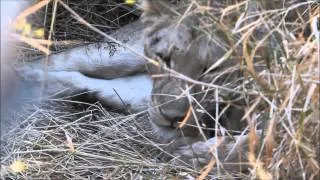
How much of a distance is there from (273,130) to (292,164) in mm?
157

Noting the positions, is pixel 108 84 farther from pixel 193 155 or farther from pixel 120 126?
pixel 193 155

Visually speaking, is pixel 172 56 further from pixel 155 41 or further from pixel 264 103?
pixel 264 103

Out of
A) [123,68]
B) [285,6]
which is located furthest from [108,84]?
[285,6]

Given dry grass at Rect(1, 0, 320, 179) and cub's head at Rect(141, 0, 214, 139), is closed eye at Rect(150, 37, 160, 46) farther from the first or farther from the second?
dry grass at Rect(1, 0, 320, 179)

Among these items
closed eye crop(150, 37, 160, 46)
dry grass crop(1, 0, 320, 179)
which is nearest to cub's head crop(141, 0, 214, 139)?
closed eye crop(150, 37, 160, 46)

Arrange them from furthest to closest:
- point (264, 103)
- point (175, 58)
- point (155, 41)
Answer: point (155, 41) → point (175, 58) → point (264, 103)

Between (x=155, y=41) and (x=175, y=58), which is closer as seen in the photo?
(x=175, y=58)

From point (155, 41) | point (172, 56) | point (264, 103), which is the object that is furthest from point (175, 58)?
point (264, 103)

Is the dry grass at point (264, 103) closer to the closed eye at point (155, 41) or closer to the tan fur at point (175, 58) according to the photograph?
the tan fur at point (175, 58)

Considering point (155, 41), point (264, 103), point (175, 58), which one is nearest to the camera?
point (264, 103)

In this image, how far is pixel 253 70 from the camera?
2428 millimetres

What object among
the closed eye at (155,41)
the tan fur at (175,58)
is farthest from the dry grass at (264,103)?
the closed eye at (155,41)

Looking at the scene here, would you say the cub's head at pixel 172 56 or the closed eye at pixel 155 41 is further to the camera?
the closed eye at pixel 155 41

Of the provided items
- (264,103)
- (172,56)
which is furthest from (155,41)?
(264,103)
